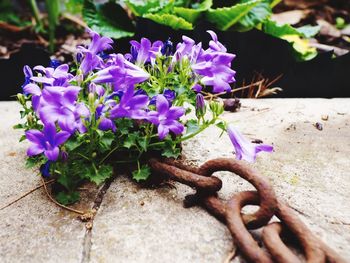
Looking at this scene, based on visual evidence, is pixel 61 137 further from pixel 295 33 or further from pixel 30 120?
pixel 295 33

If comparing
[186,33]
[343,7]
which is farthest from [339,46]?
[186,33]

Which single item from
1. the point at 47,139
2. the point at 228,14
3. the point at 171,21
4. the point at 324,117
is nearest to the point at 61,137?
the point at 47,139

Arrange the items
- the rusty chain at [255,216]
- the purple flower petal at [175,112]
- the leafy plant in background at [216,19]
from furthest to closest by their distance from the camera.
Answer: the leafy plant in background at [216,19] → the purple flower petal at [175,112] → the rusty chain at [255,216]

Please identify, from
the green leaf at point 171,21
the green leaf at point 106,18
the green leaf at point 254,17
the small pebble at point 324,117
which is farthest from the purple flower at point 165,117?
the green leaf at point 106,18

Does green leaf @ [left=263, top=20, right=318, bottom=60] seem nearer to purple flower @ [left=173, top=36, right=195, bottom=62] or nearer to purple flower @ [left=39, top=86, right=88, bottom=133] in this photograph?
purple flower @ [left=173, top=36, right=195, bottom=62]

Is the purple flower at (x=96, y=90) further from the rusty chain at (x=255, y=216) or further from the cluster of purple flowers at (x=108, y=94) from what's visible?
the rusty chain at (x=255, y=216)
